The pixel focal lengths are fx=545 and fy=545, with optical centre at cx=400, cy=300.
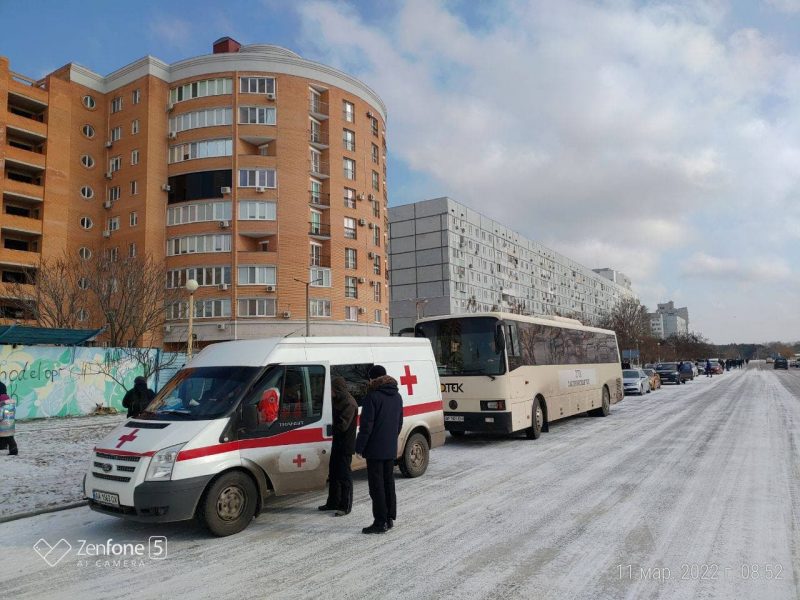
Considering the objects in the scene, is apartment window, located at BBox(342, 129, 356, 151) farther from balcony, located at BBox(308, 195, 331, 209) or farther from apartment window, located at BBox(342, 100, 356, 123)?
balcony, located at BBox(308, 195, 331, 209)

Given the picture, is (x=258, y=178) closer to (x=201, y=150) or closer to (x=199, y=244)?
(x=201, y=150)

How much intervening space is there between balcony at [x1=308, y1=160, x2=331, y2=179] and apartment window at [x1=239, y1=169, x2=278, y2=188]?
3683 mm

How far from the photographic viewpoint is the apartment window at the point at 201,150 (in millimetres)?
44562

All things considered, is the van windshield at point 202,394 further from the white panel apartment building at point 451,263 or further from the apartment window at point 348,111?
the white panel apartment building at point 451,263

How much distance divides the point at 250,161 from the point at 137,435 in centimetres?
4150

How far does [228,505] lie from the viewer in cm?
604

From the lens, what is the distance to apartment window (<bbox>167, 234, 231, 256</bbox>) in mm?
43969

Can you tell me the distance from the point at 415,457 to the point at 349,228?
41576 millimetres

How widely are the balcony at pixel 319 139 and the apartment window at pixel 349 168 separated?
97.6 inches

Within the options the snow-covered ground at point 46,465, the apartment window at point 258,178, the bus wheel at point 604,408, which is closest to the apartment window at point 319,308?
the apartment window at point 258,178

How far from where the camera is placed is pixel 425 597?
4.31 meters

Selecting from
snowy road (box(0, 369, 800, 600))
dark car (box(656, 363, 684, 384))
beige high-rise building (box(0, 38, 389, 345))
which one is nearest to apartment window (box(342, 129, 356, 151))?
beige high-rise building (box(0, 38, 389, 345))

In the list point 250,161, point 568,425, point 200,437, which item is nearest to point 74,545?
point 200,437

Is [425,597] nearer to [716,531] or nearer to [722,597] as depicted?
[722,597]
